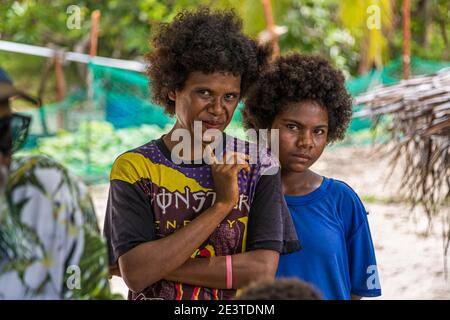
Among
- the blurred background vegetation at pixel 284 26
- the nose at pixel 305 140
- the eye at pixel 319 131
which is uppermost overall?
the blurred background vegetation at pixel 284 26

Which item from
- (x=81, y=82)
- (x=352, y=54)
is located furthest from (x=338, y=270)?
(x=81, y=82)

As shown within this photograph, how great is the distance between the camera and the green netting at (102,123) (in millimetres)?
8930

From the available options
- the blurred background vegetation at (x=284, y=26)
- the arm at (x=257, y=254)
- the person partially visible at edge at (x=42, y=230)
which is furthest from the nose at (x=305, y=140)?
the blurred background vegetation at (x=284, y=26)

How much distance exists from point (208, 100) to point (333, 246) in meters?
0.62

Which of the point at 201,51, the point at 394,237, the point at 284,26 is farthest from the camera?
the point at 284,26

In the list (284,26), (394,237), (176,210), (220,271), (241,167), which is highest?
(284,26)

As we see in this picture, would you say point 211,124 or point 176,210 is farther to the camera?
point 211,124

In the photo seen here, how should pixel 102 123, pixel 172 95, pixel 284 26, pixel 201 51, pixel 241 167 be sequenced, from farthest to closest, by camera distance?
pixel 284 26 < pixel 102 123 < pixel 172 95 < pixel 201 51 < pixel 241 167

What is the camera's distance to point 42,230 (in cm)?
140

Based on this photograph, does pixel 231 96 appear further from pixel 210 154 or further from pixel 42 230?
pixel 42 230

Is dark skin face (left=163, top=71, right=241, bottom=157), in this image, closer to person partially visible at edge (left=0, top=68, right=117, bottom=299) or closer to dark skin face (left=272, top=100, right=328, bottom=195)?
dark skin face (left=272, top=100, right=328, bottom=195)

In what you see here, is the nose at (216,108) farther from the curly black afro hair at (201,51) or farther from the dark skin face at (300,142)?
the dark skin face at (300,142)

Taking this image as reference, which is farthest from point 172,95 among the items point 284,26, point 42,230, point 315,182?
point 284,26

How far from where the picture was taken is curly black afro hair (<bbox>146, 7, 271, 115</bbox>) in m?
2.17
